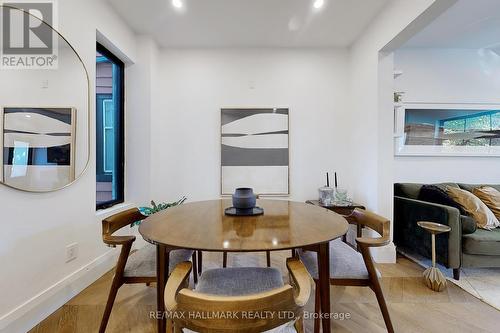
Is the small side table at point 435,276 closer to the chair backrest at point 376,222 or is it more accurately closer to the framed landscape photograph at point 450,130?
the chair backrest at point 376,222

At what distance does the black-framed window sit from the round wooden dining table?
1.48m

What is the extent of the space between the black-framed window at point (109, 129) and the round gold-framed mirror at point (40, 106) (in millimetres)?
472

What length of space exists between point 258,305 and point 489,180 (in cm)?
407

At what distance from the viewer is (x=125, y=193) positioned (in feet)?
9.37

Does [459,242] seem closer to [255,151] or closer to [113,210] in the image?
[255,151]

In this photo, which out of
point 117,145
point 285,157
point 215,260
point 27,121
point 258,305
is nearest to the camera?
point 258,305

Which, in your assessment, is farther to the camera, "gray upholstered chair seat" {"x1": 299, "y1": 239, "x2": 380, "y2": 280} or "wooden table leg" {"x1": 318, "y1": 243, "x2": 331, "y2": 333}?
"gray upholstered chair seat" {"x1": 299, "y1": 239, "x2": 380, "y2": 280}

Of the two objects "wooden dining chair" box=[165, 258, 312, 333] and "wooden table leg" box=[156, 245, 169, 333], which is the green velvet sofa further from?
"wooden table leg" box=[156, 245, 169, 333]

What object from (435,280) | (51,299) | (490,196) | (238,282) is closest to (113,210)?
(51,299)

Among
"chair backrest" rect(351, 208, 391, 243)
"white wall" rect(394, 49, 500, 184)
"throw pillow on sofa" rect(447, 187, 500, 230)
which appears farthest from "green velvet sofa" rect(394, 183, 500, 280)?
"chair backrest" rect(351, 208, 391, 243)

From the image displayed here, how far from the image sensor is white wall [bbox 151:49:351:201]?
10.4 ft

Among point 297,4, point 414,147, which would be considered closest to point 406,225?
point 414,147

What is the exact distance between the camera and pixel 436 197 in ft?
8.13

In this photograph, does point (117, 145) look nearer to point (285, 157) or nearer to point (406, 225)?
point (285, 157)
